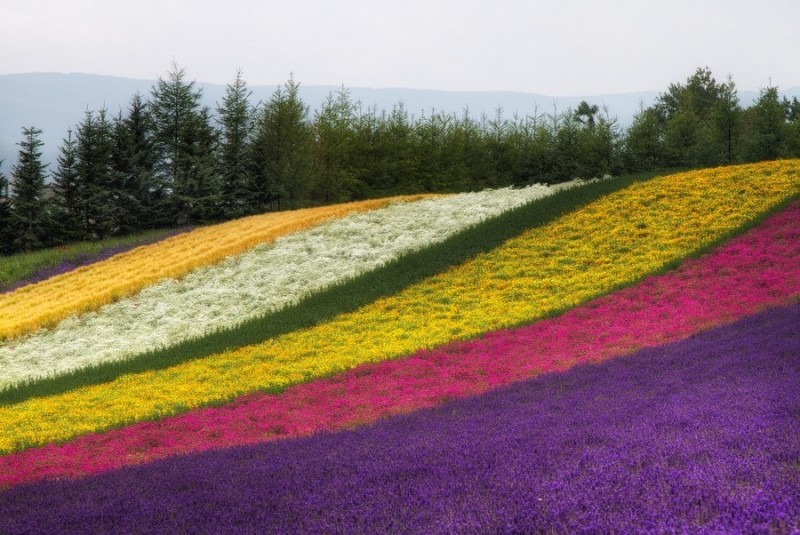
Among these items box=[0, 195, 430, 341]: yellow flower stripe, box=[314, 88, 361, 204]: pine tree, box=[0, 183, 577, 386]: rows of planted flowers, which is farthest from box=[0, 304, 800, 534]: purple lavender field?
box=[314, 88, 361, 204]: pine tree

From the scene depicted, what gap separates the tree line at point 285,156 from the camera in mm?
54969

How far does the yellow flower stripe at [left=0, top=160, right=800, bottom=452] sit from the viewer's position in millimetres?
18078

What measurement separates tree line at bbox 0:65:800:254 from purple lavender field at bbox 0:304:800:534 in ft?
156

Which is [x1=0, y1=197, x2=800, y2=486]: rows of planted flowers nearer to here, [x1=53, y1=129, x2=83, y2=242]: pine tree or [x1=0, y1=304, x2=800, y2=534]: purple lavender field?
[x1=0, y1=304, x2=800, y2=534]: purple lavender field

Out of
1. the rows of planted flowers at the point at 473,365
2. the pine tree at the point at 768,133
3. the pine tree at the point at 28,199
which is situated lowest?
the rows of planted flowers at the point at 473,365

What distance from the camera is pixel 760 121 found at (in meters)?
51.6

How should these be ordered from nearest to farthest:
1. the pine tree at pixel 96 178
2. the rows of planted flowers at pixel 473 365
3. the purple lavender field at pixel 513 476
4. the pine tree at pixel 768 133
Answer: the purple lavender field at pixel 513 476 < the rows of planted flowers at pixel 473 365 < the pine tree at pixel 768 133 < the pine tree at pixel 96 178

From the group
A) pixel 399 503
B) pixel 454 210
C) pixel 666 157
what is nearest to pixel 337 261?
pixel 454 210

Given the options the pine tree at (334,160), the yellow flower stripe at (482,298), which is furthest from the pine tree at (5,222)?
the yellow flower stripe at (482,298)

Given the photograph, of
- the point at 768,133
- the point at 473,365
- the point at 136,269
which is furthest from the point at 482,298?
the point at 768,133

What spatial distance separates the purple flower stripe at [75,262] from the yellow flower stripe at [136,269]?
2.27m

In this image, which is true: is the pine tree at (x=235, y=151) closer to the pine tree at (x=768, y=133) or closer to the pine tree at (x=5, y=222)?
the pine tree at (x=5, y=222)

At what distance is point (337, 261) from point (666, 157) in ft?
110

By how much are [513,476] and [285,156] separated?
53.4 m
